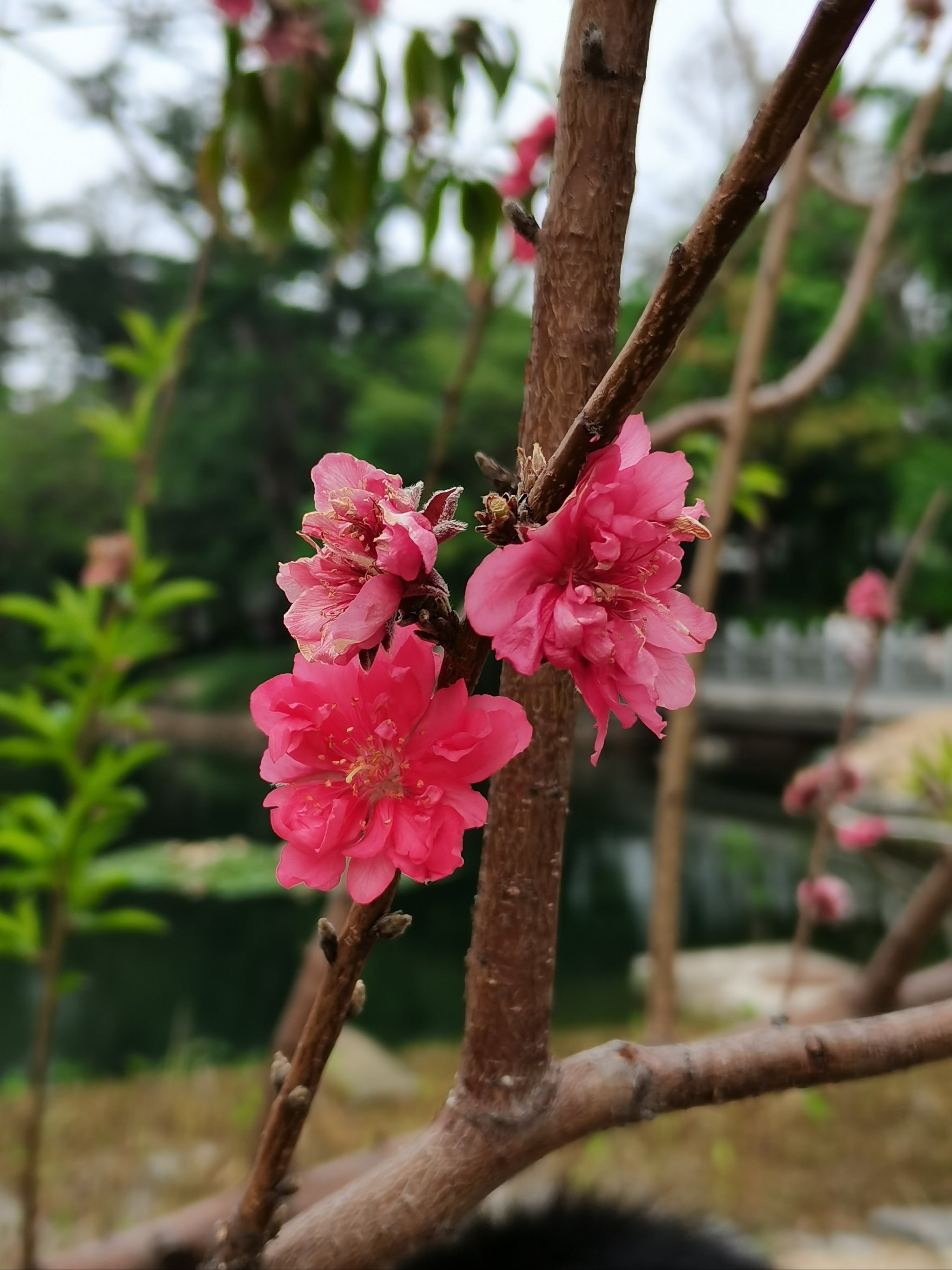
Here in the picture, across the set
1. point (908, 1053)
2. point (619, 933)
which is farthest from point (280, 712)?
point (619, 933)

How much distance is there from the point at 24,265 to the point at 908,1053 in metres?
14.9

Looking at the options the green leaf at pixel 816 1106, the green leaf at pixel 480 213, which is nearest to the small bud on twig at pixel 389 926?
the green leaf at pixel 480 213

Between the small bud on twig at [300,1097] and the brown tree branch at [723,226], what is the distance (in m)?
0.22

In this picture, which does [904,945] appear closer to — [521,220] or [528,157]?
[521,220]

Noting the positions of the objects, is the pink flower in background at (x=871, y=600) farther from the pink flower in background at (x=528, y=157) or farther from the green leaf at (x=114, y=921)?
the green leaf at (x=114, y=921)

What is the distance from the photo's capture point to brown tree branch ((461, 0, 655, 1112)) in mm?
356

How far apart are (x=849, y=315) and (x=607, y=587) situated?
49.4 inches

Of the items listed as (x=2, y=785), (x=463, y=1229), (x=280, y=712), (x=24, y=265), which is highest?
(x=24, y=265)

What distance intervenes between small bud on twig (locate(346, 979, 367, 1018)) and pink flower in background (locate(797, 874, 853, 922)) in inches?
56.8

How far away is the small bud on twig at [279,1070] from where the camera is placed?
0.34 metres

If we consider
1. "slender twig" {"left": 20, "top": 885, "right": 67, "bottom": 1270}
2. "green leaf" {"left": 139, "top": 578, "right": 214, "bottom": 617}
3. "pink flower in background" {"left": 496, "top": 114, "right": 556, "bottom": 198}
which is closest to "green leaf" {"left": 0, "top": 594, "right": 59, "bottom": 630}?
"green leaf" {"left": 139, "top": 578, "right": 214, "bottom": 617}

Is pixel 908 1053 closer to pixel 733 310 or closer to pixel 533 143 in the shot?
pixel 533 143

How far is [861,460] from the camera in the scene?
1048 centimetres

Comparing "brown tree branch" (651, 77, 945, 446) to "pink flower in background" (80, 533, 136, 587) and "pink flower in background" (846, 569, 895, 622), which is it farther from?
"pink flower in background" (80, 533, 136, 587)
